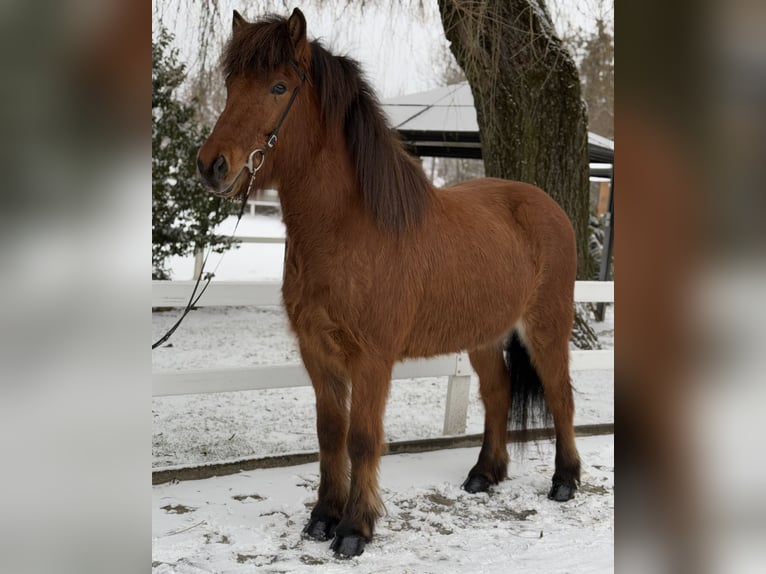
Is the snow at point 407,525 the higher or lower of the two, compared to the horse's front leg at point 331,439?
lower

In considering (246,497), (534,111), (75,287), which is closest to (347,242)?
(246,497)

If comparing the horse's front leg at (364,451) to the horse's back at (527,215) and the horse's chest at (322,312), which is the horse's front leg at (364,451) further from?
the horse's back at (527,215)

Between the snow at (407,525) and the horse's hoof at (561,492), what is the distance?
0.14ft

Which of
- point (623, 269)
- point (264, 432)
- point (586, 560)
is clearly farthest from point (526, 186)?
point (623, 269)

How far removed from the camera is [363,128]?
3.23m

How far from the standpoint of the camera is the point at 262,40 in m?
2.91

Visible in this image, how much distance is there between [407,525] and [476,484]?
2.26ft

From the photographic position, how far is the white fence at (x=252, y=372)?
Result: 163 inches

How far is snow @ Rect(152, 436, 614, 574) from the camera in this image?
308cm

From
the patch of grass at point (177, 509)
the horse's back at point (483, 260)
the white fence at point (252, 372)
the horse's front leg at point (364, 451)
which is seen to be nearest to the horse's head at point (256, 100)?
the horse's back at point (483, 260)

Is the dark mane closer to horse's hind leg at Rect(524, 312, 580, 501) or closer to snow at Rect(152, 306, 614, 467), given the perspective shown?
snow at Rect(152, 306, 614, 467)

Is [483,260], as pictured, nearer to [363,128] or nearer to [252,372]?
[363,128]

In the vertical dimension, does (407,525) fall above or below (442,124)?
below

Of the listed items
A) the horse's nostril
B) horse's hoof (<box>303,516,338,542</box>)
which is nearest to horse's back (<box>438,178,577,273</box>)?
the horse's nostril
